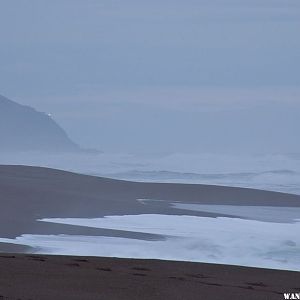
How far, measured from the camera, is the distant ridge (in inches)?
3620

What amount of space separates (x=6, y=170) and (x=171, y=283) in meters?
22.2

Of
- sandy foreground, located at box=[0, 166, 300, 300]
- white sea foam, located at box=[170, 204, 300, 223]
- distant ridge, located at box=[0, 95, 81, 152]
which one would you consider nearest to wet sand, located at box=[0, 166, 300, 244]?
sandy foreground, located at box=[0, 166, 300, 300]

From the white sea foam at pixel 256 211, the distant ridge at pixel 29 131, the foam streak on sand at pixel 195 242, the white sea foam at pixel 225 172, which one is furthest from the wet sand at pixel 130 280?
the distant ridge at pixel 29 131

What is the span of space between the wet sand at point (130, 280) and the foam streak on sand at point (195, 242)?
2.61 meters

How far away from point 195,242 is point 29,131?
274ft

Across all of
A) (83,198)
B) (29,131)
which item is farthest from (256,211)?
(29,131)

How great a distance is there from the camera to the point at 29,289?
324 inches

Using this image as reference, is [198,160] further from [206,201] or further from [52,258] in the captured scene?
[52,258]

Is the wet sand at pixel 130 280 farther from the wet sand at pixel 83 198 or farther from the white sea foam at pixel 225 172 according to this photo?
the white sea foam at pixel 225 172

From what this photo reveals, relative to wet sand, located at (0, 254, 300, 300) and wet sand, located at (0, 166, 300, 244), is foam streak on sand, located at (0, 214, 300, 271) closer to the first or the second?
wet sand, located at (0, 166, 300, 244)

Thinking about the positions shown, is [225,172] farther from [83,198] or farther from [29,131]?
[29,131]

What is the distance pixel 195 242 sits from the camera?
15883 millimetres

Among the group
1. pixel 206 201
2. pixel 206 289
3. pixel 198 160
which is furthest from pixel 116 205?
pixel 198 160

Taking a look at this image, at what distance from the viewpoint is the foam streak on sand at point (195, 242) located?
14.2 m
